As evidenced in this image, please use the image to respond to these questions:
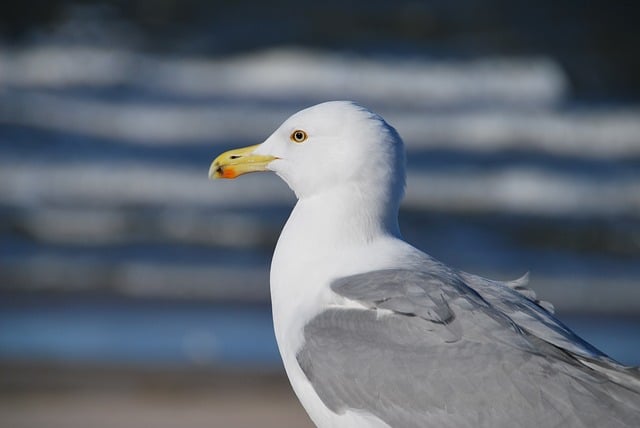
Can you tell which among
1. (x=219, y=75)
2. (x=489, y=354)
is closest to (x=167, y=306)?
(x=489, y=354)

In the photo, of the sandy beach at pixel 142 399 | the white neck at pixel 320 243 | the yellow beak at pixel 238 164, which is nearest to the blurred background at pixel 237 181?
the sandy beach at pixel 142 399

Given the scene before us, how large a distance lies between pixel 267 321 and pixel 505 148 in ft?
28.2

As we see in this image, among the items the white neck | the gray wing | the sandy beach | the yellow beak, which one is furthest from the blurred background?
the gray wing

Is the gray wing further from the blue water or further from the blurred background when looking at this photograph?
the blue water

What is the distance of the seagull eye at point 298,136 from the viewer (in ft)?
16.3

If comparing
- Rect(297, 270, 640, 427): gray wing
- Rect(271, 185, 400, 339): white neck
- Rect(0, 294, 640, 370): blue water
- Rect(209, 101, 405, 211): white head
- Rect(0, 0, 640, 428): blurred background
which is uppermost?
Rect(0, 0, 640, 428): blurred background

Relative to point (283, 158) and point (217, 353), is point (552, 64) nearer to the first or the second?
point (217, 353)

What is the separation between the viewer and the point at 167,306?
35.8 ft

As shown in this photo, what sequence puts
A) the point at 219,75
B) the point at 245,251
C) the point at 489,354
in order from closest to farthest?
1. the point at 489,354
2. the point at 245,251
3. the point at 219,75

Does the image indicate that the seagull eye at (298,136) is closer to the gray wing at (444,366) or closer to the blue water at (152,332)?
the gray wing at (444,366)

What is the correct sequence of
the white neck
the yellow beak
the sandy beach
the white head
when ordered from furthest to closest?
the sandy beach → the yellow beak → the white head → the white neck

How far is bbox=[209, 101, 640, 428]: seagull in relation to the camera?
13.7ft

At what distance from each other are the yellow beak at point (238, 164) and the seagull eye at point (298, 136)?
16 centimetres

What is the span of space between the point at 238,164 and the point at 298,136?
314 mm
